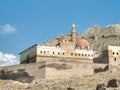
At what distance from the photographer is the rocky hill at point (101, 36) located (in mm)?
119137

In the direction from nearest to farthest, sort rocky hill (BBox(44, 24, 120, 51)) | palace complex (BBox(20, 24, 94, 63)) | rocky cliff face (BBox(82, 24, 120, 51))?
palace complex (BBox(20, 24, 94, 63)) → rocky hill (BBox(44, 24, 120, 51)) → rocky cliff face (BBox(82, 24, 120, 51))

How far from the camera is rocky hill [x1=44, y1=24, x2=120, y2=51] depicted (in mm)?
119137

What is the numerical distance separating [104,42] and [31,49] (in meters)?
41.8

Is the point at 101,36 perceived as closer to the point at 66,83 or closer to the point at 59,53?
the point at 59,53

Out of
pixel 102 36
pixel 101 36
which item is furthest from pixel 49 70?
pixel 101 36

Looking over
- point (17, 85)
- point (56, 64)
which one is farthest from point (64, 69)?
point (17, 85)

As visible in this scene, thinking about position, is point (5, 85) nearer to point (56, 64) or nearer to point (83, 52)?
point (56, 64)

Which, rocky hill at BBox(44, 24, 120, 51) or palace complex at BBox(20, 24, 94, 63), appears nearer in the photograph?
palace complex at BBox(20, 24, 94, 63)

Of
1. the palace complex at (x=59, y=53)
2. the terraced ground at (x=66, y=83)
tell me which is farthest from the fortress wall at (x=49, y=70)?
the palace complex at (x=59, y=53)

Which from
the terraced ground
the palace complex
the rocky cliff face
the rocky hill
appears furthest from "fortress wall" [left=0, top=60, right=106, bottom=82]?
the rocky cliff face

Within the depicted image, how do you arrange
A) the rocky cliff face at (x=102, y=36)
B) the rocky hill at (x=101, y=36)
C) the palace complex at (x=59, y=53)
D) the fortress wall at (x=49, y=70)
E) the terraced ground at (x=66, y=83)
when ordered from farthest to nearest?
the rocky cliff face at (x=102, y=36), the rocky hill at (x=101, y=36), the palace complex at (x=59, y=53), the fortress wall at (x=49, y=70), the terraced ground at (x=66, y=83)

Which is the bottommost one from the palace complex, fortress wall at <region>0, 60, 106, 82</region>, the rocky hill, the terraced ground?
the terraced ground

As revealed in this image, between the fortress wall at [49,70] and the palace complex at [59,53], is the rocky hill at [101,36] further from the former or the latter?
the fortress wall at [49,70]

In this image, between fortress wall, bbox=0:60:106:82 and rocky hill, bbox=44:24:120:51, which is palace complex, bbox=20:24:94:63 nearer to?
fortress wall, bbox=0:60:106:82
